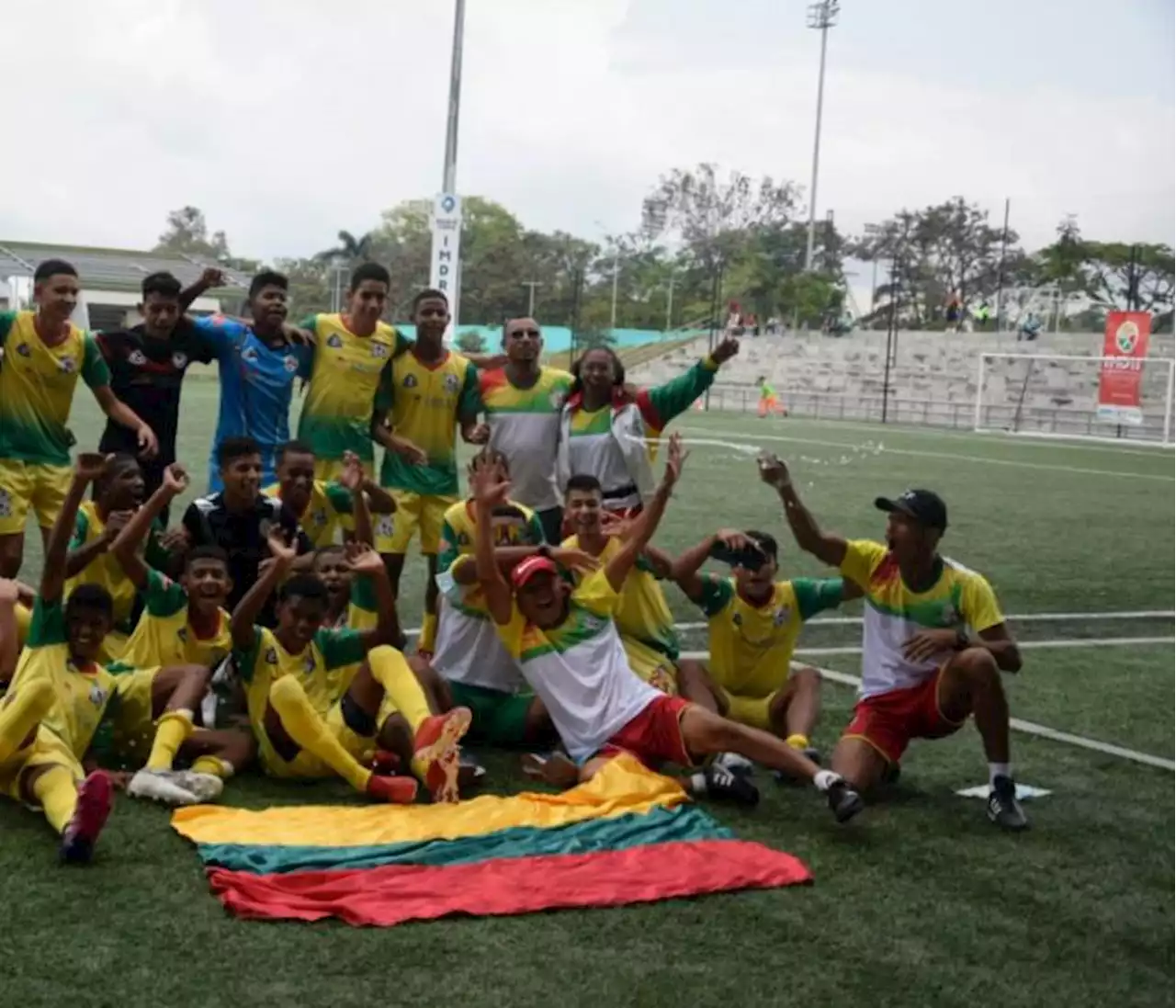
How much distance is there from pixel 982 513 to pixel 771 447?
1091 cm

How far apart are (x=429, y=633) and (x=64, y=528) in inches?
108

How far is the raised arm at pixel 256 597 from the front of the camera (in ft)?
19.8

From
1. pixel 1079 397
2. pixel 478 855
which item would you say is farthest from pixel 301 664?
pixel 1079 397

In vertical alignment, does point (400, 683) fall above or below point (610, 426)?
below

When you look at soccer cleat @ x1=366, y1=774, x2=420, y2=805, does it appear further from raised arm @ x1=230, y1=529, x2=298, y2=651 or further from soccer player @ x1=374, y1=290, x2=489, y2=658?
soccer player @ x1=374, y1=290, x2=489, y2=658

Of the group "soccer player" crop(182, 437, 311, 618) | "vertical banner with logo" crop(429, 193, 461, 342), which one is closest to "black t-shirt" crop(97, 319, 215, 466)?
"soccer player" crop(182, 437, 311, 618)

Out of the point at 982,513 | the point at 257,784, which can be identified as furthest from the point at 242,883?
the point at 982,513

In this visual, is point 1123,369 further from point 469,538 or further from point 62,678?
point 62,678

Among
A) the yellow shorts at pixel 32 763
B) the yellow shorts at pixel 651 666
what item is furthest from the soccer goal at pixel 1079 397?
the yellow shorts at pixel 32 763

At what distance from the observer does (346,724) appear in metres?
6.27

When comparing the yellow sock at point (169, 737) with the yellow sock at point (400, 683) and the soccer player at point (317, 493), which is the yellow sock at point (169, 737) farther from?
the soccer player at point (317, 493)

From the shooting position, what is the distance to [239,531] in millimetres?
7117

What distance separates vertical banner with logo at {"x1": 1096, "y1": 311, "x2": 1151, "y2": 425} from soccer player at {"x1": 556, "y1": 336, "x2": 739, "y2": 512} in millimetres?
32262

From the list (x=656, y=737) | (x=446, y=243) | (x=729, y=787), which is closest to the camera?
(x=729, y=787)
